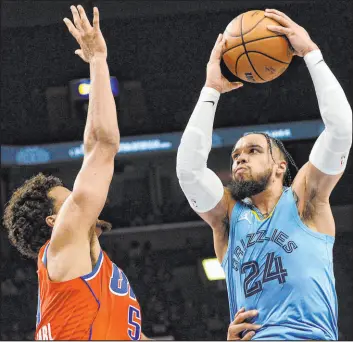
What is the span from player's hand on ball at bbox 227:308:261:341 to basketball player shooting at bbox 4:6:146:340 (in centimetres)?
42

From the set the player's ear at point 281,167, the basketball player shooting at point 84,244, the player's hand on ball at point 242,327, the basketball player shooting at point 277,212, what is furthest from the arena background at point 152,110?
the player's hand on ball at point 242,327

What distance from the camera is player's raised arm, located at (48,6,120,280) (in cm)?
278

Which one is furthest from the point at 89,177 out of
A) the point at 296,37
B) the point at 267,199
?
the point at 296,37

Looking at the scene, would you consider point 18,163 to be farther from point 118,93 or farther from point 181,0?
point 181,0

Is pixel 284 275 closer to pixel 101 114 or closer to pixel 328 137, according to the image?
→ pixel 328 137

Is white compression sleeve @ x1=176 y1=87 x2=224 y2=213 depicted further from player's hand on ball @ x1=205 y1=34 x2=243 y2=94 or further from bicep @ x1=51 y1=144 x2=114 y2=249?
bicep @ x1=51 y1=144 x2=114 y2=249

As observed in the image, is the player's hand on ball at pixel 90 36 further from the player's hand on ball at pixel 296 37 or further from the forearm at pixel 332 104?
the forearm at pixel 332 104

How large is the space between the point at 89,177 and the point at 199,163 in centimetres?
57

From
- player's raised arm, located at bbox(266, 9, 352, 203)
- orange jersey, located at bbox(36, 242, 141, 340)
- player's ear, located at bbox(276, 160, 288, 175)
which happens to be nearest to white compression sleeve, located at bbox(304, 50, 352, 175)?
player's raised arm, located at bbox(266, 9, 352, 203)

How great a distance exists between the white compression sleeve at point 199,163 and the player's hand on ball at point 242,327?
559mm

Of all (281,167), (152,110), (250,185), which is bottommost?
(250,185)

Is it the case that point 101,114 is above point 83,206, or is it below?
above

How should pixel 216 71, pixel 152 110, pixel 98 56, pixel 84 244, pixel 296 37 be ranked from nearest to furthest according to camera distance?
pixel 84 244 < pixel 98 56 < pixel 296 37 < pixel 216 71 < pixel 152 110

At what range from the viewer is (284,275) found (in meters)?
2.97
